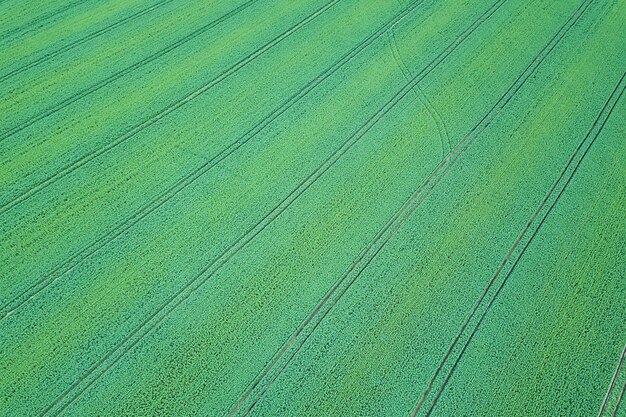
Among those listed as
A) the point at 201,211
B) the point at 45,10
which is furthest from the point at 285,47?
the point at 45,10

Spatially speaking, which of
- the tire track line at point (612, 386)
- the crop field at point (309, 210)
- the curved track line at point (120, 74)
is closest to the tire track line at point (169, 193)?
the crop field at point (309, 210)

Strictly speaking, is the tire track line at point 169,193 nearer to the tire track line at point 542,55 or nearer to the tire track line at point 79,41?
the tire track line at point 542,55

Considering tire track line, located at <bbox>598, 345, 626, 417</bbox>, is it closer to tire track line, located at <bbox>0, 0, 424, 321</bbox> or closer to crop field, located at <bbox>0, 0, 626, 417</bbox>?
crop field, located at <bbox>0, 0, 626, 417</bbox>

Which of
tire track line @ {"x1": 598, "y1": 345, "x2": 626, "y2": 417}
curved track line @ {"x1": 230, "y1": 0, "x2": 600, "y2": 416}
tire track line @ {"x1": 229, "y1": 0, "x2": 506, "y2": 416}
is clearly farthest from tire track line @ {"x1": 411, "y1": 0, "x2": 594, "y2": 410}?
tire track line @ {"x1": 598, "y1": 345, "x2": 626, "y2": 417}

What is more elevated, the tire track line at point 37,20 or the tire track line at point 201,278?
the tire track line at point 37,20

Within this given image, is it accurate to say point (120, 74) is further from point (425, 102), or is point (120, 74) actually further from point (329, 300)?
point (329, 300)

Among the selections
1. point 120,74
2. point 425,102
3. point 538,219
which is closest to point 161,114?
point 120,74

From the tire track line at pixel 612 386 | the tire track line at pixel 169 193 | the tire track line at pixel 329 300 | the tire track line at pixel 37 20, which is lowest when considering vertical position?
the tire track line at pixel 612 386
